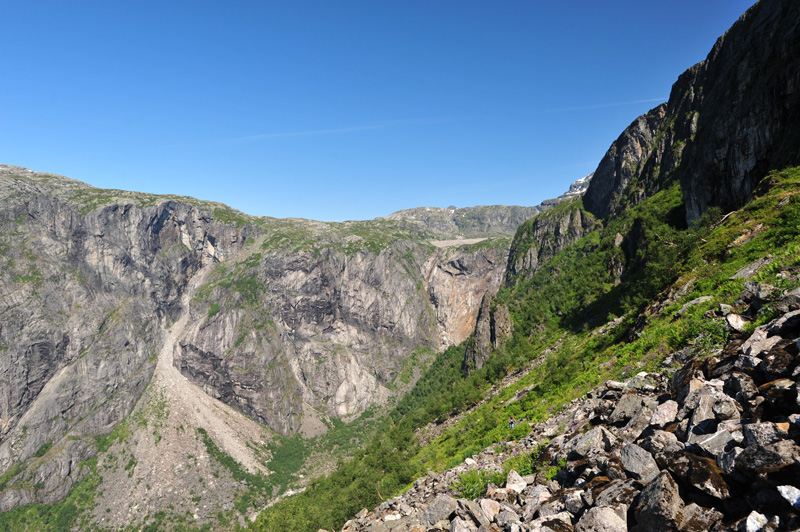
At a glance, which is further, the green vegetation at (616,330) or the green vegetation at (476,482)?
the green vegetation at (616,330)

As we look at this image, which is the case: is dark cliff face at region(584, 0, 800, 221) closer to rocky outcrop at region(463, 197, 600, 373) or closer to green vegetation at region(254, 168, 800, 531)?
green vegetation at region(254, 168, 800, 531)

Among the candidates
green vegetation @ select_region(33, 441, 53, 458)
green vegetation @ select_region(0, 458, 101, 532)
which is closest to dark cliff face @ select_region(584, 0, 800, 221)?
green vegetation @ select_region(0, 458, 101, 532)

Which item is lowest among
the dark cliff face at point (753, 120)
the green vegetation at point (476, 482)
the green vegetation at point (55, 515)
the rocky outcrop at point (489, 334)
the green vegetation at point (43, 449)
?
the green vegetation at point (55, 515)

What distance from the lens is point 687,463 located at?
26.7 feet

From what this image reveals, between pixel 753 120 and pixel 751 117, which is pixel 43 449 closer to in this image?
pixel 753 120

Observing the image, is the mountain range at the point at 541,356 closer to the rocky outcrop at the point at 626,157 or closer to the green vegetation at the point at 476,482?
the green vegetation at the point at 476,482

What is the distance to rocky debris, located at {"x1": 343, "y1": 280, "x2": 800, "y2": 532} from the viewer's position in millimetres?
6832

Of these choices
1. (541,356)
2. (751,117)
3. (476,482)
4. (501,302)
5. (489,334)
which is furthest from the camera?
(501,302)

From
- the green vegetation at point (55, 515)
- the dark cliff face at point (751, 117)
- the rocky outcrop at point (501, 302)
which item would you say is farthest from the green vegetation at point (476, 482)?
the green vegetation at point (55, 515)

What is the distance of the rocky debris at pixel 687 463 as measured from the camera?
6.83m

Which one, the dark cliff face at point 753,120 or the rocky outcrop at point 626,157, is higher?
the rocky outcrop at point 626,157

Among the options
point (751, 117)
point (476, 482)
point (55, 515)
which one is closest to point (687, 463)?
point (476, 482)

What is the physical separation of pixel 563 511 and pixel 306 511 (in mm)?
81934

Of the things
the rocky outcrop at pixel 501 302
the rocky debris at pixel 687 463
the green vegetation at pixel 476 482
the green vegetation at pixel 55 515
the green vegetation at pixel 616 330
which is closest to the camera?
the rocky debris at pixel 687 463
